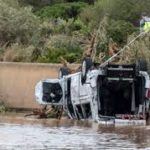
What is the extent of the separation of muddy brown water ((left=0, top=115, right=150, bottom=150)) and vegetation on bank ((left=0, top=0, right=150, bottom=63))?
9.88 meters

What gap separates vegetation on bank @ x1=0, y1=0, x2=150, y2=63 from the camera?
32938mm

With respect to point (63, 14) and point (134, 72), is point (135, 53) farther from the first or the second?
point (63, 14)

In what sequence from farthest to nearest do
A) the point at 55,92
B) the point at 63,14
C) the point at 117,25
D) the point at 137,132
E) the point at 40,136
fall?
1. the point at 63,14
2. the point at 117,25
3. the point at 55,92
4. the point at 137,132
5. the point at 40,136

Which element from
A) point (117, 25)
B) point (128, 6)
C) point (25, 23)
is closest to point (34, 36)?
point (25, 23)

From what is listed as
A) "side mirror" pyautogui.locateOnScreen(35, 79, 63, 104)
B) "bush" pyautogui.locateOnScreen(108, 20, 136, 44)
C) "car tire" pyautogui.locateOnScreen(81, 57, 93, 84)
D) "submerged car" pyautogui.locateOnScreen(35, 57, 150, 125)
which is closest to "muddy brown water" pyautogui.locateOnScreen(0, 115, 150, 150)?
"submerged car" pyautogui.locateOnScreen(35, 57, 150, 125)

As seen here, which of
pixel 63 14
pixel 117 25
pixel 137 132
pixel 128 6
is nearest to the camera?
pixel 137 132

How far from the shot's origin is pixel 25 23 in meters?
37.2

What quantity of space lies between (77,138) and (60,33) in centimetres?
2258

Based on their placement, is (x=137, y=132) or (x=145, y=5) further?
(x=145, y=5)

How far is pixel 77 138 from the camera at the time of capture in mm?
16172

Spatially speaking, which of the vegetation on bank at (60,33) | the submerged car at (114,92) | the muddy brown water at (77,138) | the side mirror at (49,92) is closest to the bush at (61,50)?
the vegetation on bank at (60,33)

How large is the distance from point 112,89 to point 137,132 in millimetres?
4050

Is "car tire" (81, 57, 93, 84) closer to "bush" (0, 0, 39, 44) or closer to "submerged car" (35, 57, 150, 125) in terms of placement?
"submerged car" (35, 57, 150, 125)

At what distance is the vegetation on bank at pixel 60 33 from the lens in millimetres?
32938
